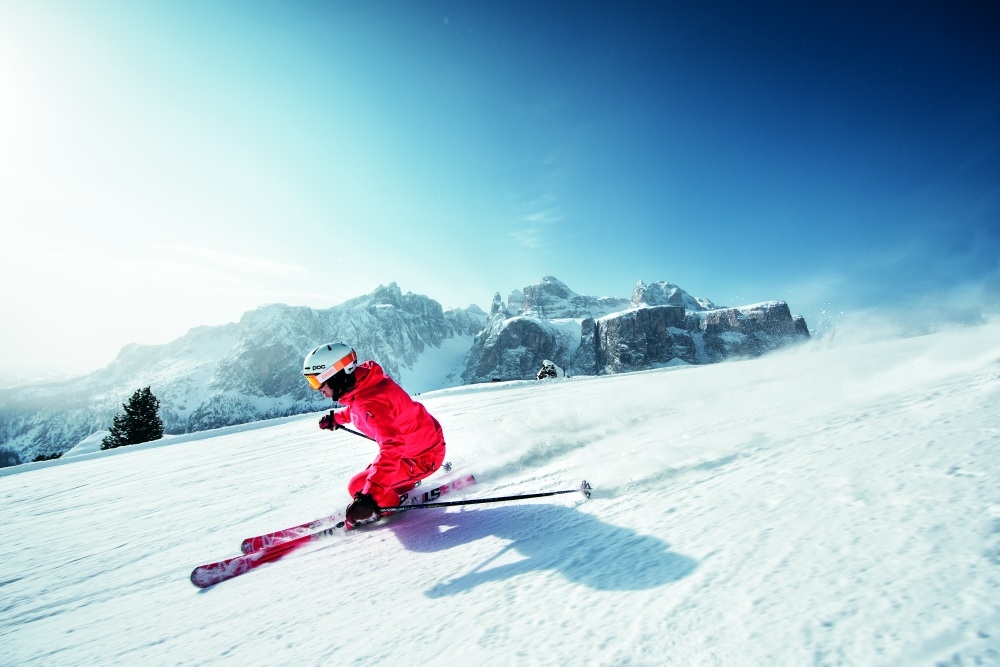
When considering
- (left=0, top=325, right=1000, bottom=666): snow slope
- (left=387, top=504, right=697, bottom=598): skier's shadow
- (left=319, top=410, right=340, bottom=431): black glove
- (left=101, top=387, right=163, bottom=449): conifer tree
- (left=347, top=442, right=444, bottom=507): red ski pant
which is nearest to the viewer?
→ (left=0, top=325, right=1000, bottom=666): snow slope

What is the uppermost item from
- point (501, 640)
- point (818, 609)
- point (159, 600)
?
point (818, 609)

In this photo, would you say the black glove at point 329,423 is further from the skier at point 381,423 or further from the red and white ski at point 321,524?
the red and white ski at point 321,524

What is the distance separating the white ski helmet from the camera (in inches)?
164

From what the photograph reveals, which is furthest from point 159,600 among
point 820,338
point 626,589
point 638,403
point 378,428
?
point 820,338

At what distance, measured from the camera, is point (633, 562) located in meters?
2.07

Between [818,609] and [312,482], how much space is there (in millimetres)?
6081

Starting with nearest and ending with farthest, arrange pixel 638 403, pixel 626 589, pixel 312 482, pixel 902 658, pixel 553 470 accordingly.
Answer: pixel 902 658
pixel 626 589
pixel 553 470
pixel 312 482
pixel 638 403

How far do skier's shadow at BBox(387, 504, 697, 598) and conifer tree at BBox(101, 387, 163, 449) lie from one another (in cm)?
4461

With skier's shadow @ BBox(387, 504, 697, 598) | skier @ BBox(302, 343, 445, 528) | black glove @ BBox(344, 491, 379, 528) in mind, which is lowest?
skier's shadow @ BBox(387, 504, 697, 598)

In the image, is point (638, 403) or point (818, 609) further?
point (638, 403)

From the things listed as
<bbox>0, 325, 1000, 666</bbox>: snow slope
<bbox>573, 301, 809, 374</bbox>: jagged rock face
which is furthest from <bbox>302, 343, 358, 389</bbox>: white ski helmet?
<bbox>573, 301, 809, 374</bbox>: jagged rock face

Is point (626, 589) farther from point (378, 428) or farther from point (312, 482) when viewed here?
point (312, 482)

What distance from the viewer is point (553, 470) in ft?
14.6

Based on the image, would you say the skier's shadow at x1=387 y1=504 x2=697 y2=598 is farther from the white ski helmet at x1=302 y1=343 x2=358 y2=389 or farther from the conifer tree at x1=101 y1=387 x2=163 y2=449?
the conifer tree at x1=101 y1=387 x2=163 y2=449
